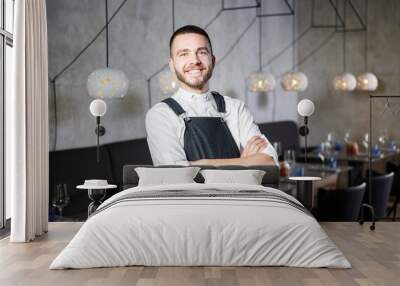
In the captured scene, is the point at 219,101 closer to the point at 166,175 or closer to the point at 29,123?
the point at 166,175

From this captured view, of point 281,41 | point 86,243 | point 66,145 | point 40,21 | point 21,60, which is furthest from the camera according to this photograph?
point 281,41

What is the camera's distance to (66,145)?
7.63 meters

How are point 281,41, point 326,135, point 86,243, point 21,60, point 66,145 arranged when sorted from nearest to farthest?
point 86,243 → point 21,60 → point 66,145 → point 281,41 → point 326,135

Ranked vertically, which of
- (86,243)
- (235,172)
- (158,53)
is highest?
(158,53)

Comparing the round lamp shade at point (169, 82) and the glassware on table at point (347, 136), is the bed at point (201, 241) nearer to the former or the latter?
the round lamp shade at point (169, 82)

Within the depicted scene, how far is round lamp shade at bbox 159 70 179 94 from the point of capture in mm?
7605

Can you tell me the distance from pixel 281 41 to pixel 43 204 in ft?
17.1

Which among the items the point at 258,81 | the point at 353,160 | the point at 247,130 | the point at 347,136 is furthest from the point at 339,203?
the point at 347,136

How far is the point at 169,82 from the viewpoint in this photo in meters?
7.61

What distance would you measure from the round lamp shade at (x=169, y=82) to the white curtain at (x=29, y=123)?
142 cm

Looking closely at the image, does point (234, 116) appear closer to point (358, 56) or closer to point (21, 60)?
point (21, 60)

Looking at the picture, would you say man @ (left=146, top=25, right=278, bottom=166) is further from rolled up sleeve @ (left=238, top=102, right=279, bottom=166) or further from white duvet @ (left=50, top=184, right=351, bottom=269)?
white duvet @ (left=50, top=184, right=351, bottom=269)

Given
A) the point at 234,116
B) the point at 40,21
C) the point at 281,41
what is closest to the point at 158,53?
the point at 234,116

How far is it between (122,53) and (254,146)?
1891mm
